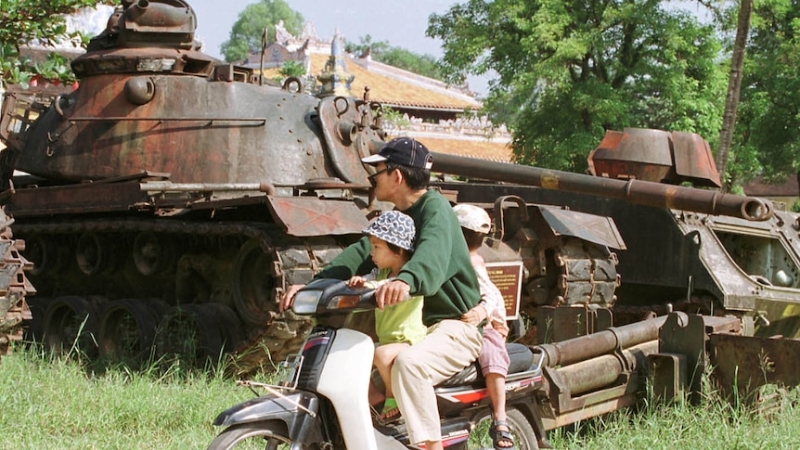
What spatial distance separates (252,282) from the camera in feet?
29.0

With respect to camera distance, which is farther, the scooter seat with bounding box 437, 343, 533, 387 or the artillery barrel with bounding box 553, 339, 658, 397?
the artillery barrel with bounding box 553, 339, 658, 397

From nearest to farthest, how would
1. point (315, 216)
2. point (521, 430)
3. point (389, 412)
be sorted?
point (389, 412) < point (521, 430) < point (315, 216)

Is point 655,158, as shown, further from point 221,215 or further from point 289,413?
point 289,413

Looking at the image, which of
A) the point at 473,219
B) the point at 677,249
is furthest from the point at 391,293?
the point at 677,249

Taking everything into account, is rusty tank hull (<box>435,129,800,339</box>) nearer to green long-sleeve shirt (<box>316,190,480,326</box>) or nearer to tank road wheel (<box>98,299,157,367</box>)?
tank road wheel (<box>98,299,157,367</box>)

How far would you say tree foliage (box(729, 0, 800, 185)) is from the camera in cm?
2195

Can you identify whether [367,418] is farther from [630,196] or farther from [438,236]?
[630,196]

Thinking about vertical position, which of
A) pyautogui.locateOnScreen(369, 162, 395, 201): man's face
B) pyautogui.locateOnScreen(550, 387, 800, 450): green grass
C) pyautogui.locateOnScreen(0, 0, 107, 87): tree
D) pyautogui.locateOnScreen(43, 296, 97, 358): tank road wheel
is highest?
pyautogui.locateOnScreen(0, 0, 107, 87): tree

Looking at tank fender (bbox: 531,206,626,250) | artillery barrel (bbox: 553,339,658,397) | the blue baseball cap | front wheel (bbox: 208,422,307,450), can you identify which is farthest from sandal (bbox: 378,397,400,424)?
tank fender (bbox: 531,206,626,250)

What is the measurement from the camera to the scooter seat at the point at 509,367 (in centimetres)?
467

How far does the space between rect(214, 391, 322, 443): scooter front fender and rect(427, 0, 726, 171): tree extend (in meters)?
16.5

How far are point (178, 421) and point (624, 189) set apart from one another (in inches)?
167

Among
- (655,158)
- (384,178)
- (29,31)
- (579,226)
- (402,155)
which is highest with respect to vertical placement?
(29,31)

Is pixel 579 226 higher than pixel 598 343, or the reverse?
pixel 579 226
